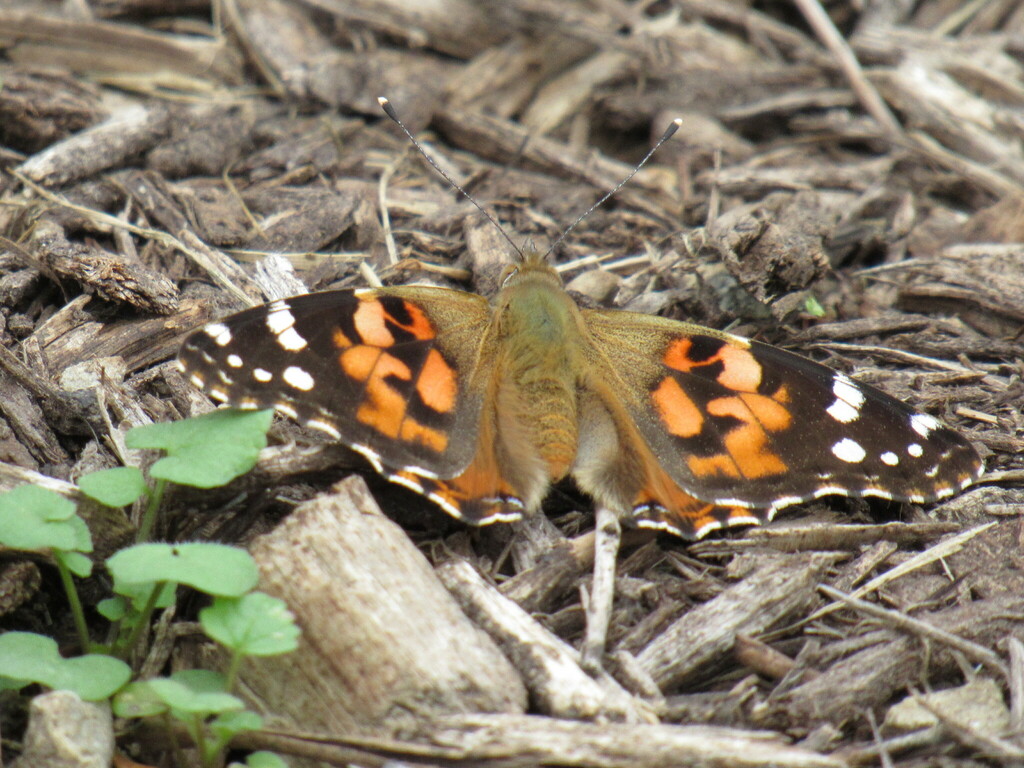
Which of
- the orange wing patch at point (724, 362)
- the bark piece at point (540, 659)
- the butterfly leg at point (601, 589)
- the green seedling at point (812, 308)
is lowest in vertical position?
the butterfly leg at point (601, 589)

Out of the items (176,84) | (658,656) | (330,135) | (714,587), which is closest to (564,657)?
(658,656)

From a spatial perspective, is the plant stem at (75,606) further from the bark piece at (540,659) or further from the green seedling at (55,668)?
the bark piece at (540,659)

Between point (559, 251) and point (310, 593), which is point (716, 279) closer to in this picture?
point (559, 251)

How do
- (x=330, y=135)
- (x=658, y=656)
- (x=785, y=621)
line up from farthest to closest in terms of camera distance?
(x=330, y=135) → (x=785, y=621) → (x=658, y=656)

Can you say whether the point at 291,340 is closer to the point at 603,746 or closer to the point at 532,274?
the point at 532,274

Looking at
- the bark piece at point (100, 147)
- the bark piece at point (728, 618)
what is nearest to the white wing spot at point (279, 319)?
the bark piece at point (728, 618)

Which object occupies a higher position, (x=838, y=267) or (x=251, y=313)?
(x=251, y=313)

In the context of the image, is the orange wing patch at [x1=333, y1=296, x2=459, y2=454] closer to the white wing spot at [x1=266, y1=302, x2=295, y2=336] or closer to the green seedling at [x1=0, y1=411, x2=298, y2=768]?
the white wing spot at [x1=266, y1=302, x2=295, y2=336]

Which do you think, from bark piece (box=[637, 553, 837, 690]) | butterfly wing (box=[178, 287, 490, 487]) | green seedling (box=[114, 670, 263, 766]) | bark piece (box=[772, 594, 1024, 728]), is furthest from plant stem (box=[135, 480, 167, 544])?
bark piece (box=[772, 594, 1024, 728])
